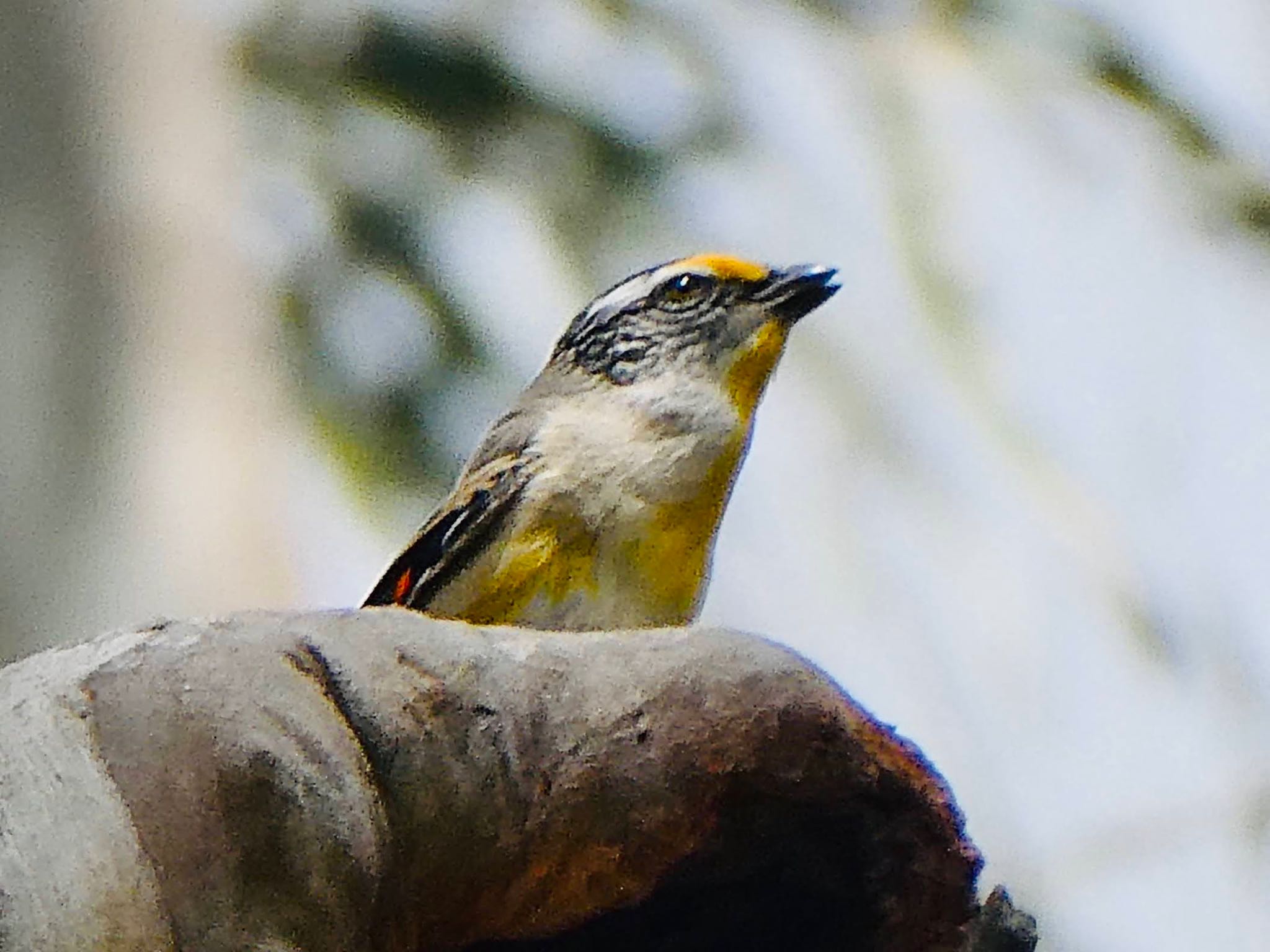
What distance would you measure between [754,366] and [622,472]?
0.28 m

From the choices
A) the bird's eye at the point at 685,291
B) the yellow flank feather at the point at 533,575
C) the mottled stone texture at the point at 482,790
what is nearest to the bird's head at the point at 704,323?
the bird's eye at the point at 685,291

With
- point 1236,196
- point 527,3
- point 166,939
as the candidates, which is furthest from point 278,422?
point 1236,196

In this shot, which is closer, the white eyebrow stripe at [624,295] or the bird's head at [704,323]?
the bird's head at [704,323]

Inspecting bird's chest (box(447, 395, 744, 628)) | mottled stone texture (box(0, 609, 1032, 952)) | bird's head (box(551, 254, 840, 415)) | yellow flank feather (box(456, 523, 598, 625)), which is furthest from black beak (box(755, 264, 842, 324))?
mottled stone texture (box(0, 609, 1032, 952))

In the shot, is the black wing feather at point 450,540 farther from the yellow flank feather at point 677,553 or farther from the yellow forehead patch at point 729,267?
the yellow forehead patch at point 729,267

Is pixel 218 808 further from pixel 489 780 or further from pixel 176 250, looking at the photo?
pixel 176 250

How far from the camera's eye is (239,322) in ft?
6.42

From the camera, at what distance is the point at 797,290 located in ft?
6.37

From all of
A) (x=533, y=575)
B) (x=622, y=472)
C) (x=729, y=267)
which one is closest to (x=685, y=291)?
(x=729, y=267)

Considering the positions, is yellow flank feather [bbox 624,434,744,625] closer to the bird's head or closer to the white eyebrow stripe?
the bird's head

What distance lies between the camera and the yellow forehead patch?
6.57 ft

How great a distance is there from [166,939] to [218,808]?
67 mm

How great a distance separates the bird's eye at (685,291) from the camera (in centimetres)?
201

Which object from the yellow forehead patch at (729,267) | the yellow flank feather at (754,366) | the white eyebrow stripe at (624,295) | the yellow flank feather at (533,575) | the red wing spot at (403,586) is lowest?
the red wing spot at (403,586)
